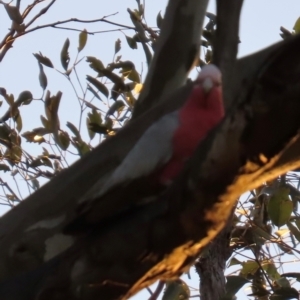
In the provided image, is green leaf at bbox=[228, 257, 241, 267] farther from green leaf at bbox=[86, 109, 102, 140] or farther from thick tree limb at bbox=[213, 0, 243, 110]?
thick tree limb at bbox=[213, 0, 243, 110]

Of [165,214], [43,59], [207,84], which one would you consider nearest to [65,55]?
[43,59]

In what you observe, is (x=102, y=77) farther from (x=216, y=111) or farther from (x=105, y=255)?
(x=105, y=255)

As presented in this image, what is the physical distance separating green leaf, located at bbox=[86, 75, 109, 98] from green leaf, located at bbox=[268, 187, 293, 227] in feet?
2.92

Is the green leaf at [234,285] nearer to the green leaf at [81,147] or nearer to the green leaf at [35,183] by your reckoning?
the green leaf at [81,147]

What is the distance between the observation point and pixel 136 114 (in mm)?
1812

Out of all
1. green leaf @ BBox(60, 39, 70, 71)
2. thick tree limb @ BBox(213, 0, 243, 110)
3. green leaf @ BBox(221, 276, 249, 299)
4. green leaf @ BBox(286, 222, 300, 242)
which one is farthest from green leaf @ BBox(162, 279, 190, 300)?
thick tree limb @ BBox(213, 0, 243, 110)

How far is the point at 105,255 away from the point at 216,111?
4.13 ft

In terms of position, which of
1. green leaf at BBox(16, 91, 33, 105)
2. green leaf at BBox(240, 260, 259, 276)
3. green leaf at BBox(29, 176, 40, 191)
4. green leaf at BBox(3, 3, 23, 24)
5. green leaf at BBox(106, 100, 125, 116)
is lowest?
green leaf at BBox(240, 260, 259, 276)

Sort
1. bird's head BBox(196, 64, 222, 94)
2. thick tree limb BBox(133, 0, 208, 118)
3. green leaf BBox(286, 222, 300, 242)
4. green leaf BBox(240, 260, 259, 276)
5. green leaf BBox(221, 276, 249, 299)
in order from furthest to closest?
green leaf BBox(240, 260, 259, 276), green leaf BBox(286, 222, 300, 242), green leaf BBox(221, 276, 249, 299), bird's head BBox(196, 64, 222, 94), thick tree limb BBox(133, 0, 208, 118)

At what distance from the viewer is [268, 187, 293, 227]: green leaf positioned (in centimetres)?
243

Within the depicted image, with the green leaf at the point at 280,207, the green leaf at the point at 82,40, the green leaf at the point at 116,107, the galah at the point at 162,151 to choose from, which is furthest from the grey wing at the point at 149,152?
the green leaf at the point at 82,40

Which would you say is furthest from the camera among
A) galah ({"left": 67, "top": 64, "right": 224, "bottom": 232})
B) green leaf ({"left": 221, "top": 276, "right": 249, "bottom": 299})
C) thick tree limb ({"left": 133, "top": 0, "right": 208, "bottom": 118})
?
green leaf ({"left": 221, "top": 276, "right": 249, "bottom": 299})

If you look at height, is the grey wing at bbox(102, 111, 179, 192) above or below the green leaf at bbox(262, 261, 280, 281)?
above

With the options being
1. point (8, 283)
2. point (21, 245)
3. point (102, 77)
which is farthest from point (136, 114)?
point (102, 77)
